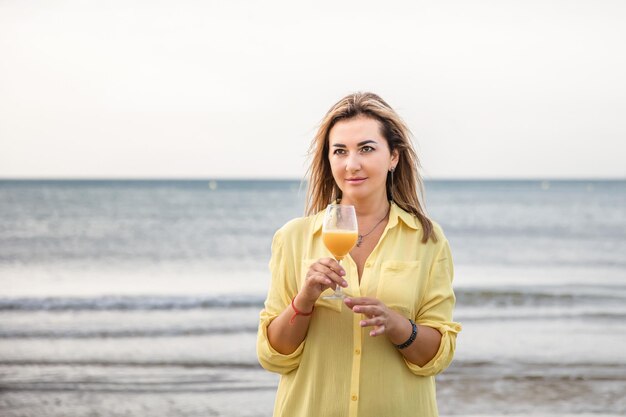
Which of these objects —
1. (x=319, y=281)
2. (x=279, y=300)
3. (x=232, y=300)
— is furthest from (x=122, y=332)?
(x=319, y=281)

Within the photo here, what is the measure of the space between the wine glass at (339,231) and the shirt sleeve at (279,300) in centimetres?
19

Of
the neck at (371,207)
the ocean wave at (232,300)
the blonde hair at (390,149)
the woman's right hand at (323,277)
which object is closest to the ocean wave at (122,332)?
the ocean wave at (232,300)

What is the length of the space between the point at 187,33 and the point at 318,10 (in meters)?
6.59

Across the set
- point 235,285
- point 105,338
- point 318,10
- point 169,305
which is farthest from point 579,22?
point 105,338

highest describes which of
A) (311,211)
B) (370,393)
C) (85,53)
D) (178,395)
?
(85,53)

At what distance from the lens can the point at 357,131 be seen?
2.63 meters

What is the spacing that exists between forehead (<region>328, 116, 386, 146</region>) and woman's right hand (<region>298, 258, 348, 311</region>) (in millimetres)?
486

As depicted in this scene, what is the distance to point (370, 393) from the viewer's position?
2.57 metres

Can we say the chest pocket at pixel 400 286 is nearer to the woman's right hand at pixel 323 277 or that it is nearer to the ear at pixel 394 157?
the woman's right hand at pixel 323 277

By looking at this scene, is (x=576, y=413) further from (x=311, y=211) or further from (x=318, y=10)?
(x=318, y=10)

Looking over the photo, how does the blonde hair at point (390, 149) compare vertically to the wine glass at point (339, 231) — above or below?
above

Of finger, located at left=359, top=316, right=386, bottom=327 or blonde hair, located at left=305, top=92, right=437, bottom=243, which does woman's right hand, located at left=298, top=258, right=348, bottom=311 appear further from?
blonde hair, located at left=305, top=92, right=437, bottom=243

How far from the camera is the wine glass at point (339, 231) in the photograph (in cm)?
248

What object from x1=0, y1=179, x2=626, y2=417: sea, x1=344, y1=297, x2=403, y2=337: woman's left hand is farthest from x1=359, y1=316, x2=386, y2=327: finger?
x1=0, y1=179, x2=626, y2=417: sea
